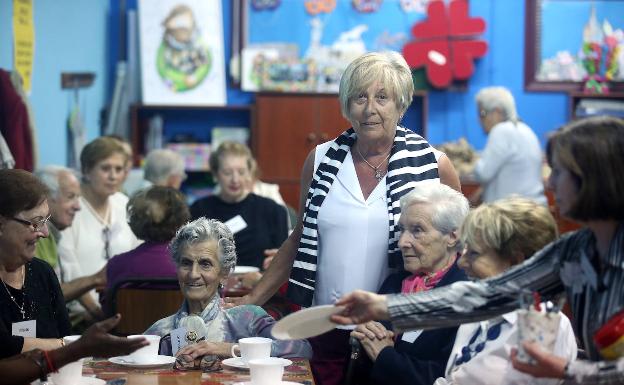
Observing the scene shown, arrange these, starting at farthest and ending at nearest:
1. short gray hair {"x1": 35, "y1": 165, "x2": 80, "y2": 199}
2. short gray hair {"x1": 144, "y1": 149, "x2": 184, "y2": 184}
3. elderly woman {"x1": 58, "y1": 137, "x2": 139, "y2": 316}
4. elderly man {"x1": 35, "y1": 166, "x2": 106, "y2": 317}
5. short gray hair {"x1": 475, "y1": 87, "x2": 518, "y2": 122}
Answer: short gray hair {"x1": 475, "y1": 87, "x2": 518, "y2": 122} → short gray hair {"x1": 144, "y1": 149, "x2": 184, "y2": 184} → elderly woman {"x1": 58, "y1": 137, "x2": 139, "y2": 316} → short gray hair {"x1": 35, "y1": 165, "x2": 80, "y2": 199} → elderly man {"x1": 35, "y1": 166, "x2": 106, "y2": 317}

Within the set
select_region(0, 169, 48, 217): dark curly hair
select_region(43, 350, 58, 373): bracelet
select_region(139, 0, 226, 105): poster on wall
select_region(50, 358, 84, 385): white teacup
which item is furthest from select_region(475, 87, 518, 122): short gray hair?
select_region(43, 350, 58, 373): bracelet

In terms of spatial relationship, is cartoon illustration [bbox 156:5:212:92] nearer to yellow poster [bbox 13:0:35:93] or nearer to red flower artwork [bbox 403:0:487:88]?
red flower artwork [bbox 403:0:487:88]

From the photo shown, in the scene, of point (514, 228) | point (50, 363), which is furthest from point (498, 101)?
point (50, 363)

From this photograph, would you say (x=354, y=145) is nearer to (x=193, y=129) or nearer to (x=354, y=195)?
(x=354, y=195)

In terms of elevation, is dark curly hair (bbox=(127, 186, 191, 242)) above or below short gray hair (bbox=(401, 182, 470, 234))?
below

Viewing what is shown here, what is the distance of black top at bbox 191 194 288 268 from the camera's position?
5.41 metres

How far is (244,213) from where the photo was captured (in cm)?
546

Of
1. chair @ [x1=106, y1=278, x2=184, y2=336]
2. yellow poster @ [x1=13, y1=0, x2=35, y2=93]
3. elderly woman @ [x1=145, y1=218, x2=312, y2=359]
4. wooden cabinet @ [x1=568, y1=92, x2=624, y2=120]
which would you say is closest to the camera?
elderly woman @ [x1=145, y1=218, x2=312, y2=359]

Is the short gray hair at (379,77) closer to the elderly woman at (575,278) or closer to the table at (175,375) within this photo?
the table at (175,375)

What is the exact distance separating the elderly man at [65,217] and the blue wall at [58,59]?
1.17 m

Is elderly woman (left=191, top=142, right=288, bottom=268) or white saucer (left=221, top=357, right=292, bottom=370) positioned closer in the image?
white saucer (left=221, top=357, right=292, bottom=370)

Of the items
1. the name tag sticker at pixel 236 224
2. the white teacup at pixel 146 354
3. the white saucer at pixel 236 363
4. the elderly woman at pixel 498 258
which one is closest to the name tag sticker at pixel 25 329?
the white teacup at pixel 146 354

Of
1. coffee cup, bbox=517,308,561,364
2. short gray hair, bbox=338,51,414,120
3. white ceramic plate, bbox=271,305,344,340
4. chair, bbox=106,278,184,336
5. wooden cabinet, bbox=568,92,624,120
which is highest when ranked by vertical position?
short gray hair, bbox=338,51,414,120

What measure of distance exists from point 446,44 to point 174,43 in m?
2.44
